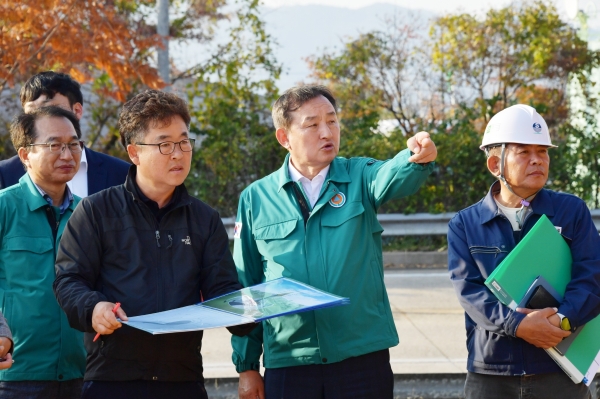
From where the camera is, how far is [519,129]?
4.02m

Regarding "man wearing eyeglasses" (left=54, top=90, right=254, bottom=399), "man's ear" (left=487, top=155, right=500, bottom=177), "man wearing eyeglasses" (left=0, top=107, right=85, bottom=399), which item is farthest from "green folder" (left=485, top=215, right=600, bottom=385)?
"man wearing eyeglasses" (left=0, top=107, right=85, bottom=399)

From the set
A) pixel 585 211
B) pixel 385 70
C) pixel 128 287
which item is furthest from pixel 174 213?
pixel 385 70

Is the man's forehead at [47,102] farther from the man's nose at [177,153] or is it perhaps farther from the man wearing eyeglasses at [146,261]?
the man's nose at [177,153]

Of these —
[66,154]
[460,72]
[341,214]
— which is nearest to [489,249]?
[341,214]

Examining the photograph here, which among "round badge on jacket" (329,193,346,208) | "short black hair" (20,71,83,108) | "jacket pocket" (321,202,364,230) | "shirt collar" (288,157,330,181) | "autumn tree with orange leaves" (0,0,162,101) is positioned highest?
"autumn tree with orange leaves" (0,0,162,101)

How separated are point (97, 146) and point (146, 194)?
33.9ft

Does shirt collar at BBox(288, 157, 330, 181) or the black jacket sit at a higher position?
shirt collar at BBox(288, 157, 330, 181)

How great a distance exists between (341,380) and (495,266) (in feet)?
3.01

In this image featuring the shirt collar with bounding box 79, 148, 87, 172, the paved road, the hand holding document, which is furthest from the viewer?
the paved road

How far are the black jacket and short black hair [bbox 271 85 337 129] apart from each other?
0.77 meters

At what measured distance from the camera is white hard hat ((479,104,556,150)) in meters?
4.00

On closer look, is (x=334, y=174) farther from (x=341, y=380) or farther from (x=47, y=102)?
(x=47, y=102)

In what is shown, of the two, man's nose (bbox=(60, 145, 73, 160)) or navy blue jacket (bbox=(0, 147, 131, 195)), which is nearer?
man's nose (bbox=(60, 145, 73, 160))

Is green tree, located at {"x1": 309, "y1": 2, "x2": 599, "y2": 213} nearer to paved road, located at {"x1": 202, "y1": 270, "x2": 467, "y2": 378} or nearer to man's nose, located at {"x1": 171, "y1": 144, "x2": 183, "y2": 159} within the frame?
paved road, located at {"x1": 202, "y1": 270, "x2": 467, "y2": 378}
